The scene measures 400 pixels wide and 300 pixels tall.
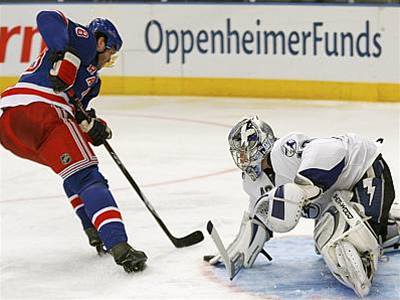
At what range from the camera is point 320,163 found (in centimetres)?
332

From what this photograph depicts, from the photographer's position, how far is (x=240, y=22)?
867 centimetres

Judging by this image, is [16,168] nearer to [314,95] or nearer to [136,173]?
[136,173]

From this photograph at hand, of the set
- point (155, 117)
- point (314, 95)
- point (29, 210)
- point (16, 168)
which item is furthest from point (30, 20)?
point (29, 210)

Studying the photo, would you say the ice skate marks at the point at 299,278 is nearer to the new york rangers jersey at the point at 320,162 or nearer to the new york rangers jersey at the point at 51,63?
the new york rangers jersey at the point at 320,162

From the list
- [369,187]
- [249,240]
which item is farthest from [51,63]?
[369,187]

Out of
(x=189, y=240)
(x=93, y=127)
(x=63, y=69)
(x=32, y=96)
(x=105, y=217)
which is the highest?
(x=63, y=69)

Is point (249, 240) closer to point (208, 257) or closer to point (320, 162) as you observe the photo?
point (208, 257)

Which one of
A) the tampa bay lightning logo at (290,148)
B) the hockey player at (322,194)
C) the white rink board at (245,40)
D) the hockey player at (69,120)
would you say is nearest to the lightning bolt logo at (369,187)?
the hockey player at (322,194)

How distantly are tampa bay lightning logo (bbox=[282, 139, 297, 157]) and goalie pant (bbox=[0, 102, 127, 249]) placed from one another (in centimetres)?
67

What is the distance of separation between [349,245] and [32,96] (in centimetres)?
134

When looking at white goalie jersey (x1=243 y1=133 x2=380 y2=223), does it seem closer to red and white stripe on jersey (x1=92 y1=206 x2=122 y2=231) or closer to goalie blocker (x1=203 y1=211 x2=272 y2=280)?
goalie blocker (x1=203 y1=211 x2=272 y2=280)

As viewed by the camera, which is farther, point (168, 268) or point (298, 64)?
point (298, 64)

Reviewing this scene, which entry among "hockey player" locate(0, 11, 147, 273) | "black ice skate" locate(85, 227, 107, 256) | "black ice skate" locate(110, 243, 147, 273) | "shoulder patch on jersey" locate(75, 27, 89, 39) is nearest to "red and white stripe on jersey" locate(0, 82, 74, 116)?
"hockey player" locate(0, 11, 147, 273)

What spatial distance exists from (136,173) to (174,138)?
3.87 feet
